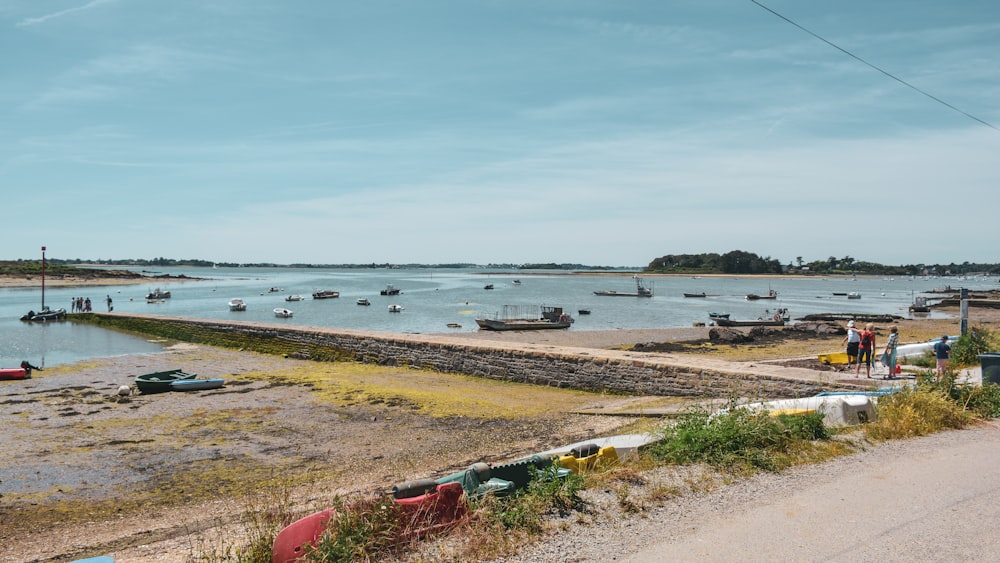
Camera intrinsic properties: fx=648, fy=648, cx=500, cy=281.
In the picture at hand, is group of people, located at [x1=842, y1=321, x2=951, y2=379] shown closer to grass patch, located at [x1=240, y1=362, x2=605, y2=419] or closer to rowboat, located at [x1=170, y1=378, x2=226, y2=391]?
grass patch, located at [x1=240, y1=362, x2=605, y2=419]

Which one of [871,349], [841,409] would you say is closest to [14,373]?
[841,409]

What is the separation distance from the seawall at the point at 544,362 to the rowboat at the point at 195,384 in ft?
17.2

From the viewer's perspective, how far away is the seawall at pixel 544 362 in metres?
14.1

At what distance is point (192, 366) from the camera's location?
893 inches

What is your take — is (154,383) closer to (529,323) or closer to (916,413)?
(916,413)

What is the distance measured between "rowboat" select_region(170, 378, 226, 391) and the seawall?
524 centimetres

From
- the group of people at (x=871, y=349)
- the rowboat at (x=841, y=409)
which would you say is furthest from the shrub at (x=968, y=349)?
the rowboat at (x=841, y=409)

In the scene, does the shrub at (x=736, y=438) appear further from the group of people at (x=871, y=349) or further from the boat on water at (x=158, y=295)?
the boat on water at (x=158, y=295)

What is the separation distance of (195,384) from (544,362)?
9825 mm

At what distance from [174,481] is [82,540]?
232 centimetres

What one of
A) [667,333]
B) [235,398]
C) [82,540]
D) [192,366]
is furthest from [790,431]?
[667,333]

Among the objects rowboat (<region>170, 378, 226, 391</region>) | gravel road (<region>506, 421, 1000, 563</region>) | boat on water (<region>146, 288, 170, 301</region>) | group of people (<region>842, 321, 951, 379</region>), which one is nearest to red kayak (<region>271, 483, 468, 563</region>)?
gravel road (<region>506, 421, 1000, 563</region>)

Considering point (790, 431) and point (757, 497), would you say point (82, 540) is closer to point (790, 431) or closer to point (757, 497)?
point (757, 497)

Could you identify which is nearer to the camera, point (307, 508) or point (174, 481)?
point (307, 508)
